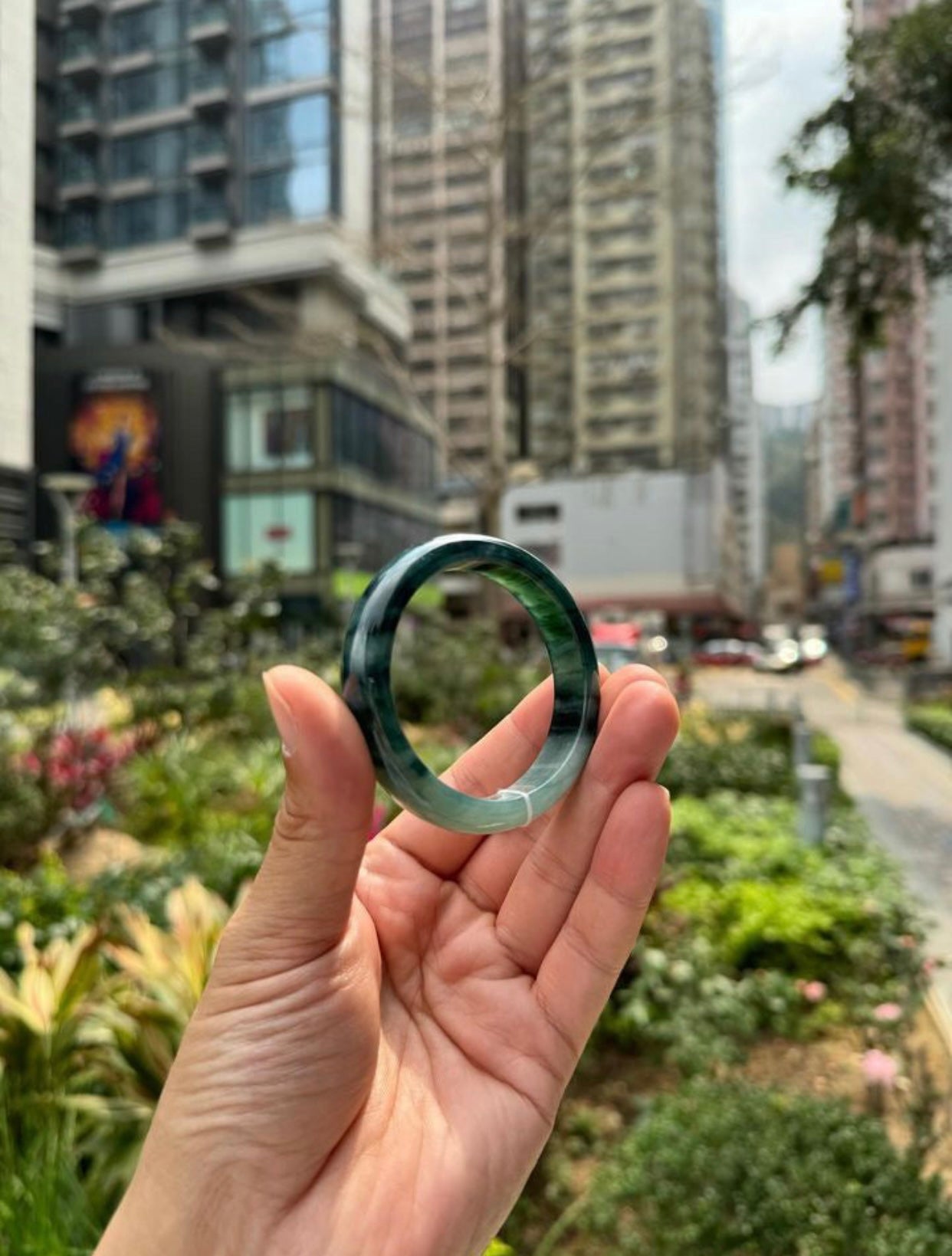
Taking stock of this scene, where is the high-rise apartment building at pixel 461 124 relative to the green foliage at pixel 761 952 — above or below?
above

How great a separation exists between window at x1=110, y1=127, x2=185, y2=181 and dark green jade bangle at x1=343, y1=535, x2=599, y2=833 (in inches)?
109

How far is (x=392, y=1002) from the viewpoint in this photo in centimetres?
103

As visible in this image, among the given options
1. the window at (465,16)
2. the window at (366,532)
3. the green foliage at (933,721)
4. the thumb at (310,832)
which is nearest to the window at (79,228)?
the thumb at (310,832)

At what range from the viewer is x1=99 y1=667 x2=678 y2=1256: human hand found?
2.62 feet

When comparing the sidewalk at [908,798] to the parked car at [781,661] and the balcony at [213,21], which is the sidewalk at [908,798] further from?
the parked car at [781,661]

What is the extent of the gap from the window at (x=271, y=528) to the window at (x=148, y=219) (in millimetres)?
9687

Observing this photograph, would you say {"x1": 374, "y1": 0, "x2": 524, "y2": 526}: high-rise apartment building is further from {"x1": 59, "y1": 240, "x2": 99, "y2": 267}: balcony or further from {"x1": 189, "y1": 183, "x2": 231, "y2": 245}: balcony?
{"x1": 59, "y1": 240, "x2": 99, "y2": 267}: balcony

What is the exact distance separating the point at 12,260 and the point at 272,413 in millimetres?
11424

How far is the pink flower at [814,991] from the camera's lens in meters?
3.17

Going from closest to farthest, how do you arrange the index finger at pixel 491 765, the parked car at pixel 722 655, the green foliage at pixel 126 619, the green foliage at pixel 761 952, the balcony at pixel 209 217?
the index finger at pixel 491 765, the green foliage at pixel 761 952, the balcony at pixel 209 217, the green foliage at pixel 126 619, the parked car at pixel 722 655

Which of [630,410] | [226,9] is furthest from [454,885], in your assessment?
[630,410]

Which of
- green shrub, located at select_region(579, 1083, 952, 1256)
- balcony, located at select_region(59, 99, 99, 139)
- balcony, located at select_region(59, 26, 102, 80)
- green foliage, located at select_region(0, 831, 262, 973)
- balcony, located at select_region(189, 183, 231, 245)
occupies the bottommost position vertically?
green shrub, located at select_region(579, 1083, 952, 1256)

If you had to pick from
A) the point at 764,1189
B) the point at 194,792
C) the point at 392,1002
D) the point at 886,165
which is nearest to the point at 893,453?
the point at 886,165

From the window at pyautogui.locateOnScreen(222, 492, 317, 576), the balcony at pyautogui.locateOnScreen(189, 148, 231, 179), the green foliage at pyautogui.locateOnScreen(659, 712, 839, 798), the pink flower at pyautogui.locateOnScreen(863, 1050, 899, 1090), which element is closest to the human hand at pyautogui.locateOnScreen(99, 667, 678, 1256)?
the pink flower at pyautogui.locateOnScreen(863, 1050, 899, 1090)
